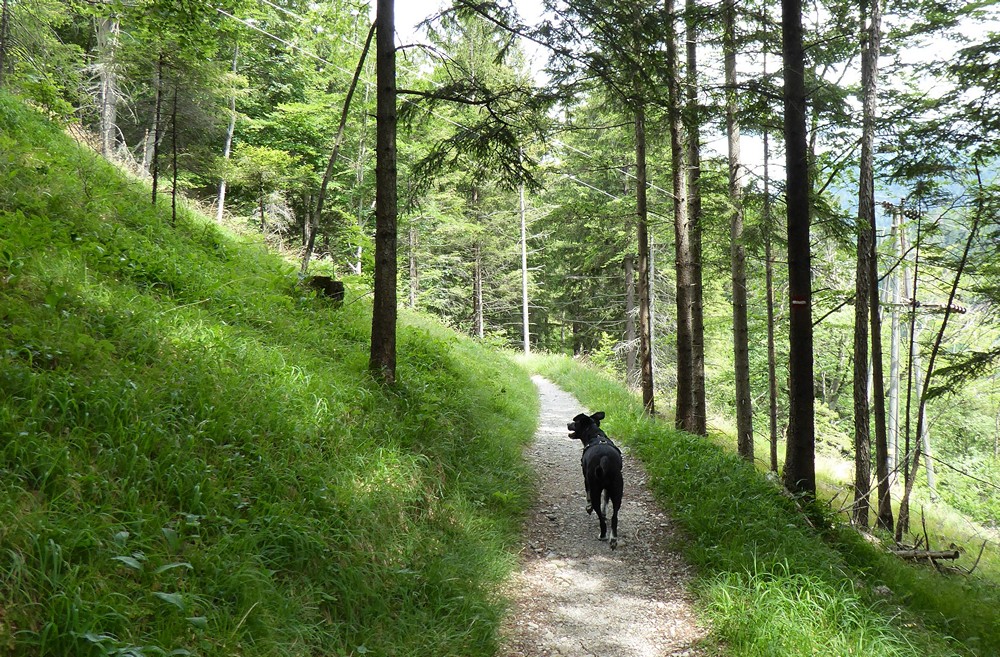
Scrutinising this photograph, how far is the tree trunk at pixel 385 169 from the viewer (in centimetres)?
657

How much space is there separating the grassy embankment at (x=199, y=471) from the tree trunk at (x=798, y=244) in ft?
12.1

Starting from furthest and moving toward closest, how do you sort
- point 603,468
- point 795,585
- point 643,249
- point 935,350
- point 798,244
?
1. point 643,249
2. point 935,350
3. point 798,244
4. point 603,468
5. point 795,585

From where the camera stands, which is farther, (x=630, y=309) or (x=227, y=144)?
(x=630, y=309)

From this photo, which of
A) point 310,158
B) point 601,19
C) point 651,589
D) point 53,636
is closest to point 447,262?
point 310,158

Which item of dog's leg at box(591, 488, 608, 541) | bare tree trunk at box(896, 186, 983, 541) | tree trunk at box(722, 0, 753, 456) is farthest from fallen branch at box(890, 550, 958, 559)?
dog's leg at box(591, 488, 608, 541)

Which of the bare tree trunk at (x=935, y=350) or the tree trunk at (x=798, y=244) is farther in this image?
the bare tree trunk at (x=935, y=350)

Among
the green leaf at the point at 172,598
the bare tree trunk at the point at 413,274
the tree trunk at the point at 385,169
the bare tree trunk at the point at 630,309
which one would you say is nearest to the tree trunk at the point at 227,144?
the bare tree trunk at the point at 413,274

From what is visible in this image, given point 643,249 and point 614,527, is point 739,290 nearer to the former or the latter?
point 643,249

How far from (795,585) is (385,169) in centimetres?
627

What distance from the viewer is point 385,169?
6.62 meters

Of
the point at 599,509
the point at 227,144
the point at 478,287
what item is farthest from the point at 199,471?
the point at 478,287

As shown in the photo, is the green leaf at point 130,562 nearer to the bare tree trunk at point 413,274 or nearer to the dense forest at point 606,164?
the dense forest at point 606,164

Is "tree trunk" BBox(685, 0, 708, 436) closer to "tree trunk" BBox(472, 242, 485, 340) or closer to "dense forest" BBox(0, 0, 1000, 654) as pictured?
"dense forest" BBox(0, 0, 1000, 654)

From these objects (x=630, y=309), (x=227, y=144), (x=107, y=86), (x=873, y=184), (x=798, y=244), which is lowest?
(x=630, y=309)
